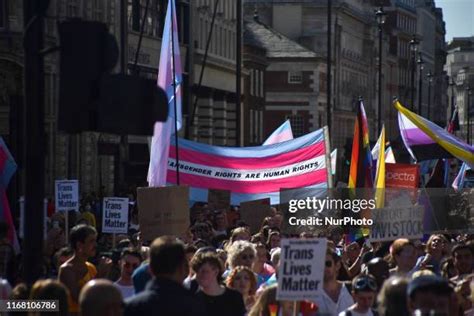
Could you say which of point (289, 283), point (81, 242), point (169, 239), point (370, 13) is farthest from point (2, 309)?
point (370, 13)

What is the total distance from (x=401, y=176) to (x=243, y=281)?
41.7 ft

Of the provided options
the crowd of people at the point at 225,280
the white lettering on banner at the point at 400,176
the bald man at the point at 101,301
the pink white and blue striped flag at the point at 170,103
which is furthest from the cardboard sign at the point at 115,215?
Answer: the bald man at the point at 101,301

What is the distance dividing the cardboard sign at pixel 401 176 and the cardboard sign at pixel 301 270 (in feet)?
45.3

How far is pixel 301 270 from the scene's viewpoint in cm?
979

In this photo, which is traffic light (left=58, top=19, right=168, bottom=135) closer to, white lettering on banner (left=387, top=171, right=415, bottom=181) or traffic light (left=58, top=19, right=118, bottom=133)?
traffic light (left=58, top=19, right=118, bottom=133)

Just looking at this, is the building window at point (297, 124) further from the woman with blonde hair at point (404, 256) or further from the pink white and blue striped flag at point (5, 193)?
the woman with blonde hair at point (404, 256)

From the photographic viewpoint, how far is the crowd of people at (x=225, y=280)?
27.1 ft

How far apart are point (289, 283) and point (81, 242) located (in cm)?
263

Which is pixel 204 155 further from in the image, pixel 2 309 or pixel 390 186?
pixel 2 309

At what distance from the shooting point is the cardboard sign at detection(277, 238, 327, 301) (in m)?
9.73

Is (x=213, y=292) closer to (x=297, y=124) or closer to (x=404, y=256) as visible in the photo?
(x=404, y=256)

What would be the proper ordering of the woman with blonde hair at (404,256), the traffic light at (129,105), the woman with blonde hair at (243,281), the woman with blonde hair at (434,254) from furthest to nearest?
the woman with blonde hair at (434,254), the woman with blonde hair at (404,256), the woman with blonde hair at (243,281), the traffic light at (129,105)

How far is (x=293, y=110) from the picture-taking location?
95.8 metres

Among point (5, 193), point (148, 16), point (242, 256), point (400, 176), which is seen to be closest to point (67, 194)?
point (5, 193)
